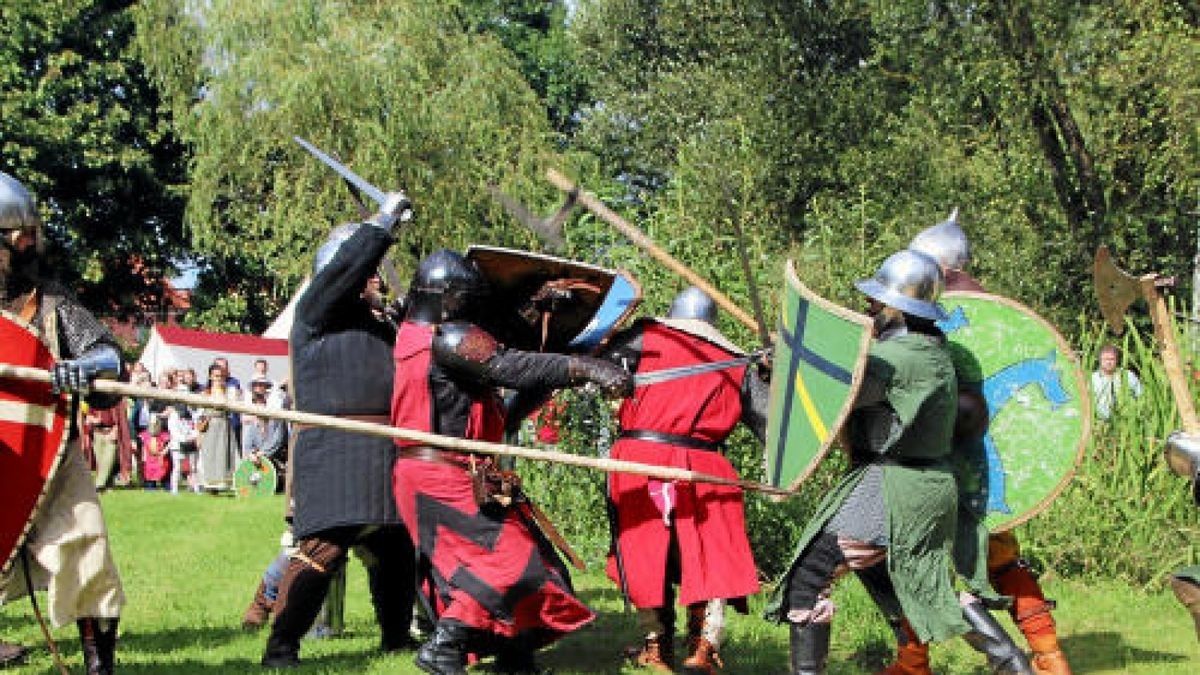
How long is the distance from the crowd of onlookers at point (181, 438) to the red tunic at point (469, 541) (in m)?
9.71

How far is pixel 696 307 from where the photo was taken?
19.6 ft

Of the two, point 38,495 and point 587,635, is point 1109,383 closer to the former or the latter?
point 587,635

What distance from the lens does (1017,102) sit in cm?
1404

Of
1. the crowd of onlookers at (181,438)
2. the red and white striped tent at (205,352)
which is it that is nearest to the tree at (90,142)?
the red and white striped tent at (205,352)

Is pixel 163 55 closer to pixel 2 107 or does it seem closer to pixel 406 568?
pixel 2 107

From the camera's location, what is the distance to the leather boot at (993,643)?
15.8ft

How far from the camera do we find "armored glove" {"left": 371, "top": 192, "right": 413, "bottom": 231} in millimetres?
5246

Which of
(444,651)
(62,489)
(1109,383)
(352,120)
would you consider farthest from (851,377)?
(352,120)

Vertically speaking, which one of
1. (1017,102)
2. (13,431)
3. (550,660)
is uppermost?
(1017,102)

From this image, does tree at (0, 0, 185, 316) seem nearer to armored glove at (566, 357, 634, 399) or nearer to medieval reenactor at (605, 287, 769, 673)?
medieval reenactor at (605, 287, 769, 673)

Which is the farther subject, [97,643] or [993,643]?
[993,643]

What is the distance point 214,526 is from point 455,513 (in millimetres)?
7366

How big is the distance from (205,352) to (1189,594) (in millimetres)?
16844

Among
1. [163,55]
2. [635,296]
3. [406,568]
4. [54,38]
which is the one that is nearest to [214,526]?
[406,568]
